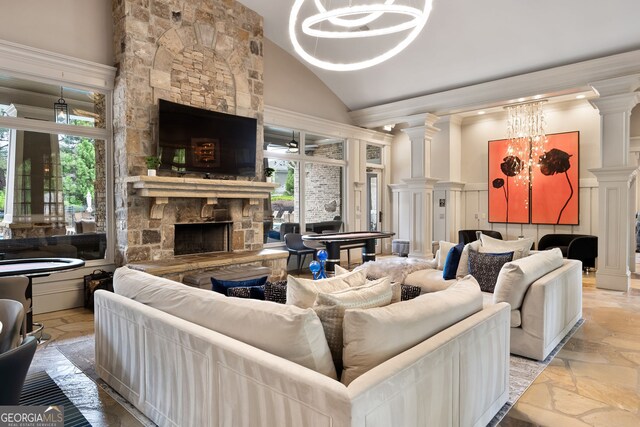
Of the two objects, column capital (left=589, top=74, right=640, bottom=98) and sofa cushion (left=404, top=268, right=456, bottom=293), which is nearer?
sofa cushion (left=404, top=268, right=456, bottom=293)

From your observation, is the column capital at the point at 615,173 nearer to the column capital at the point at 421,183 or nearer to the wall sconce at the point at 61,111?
the column capital at the point at 421,183

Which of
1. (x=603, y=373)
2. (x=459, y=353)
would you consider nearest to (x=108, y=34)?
(x=459, y=353)

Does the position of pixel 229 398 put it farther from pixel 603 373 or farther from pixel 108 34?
pixel 108 34

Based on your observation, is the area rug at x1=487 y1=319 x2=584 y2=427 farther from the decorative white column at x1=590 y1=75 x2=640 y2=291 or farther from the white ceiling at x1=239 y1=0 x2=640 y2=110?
the white ceiling at x1=239 y1=0 x2=640 y2=110

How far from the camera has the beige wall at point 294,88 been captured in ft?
23.7

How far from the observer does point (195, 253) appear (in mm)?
5980

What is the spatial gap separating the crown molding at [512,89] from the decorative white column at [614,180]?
0.19 m

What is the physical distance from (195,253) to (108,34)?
3180 millimetres

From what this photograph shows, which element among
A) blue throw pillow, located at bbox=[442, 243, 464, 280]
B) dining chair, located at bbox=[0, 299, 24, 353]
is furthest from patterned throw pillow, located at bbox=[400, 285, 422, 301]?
dining chair, located at bbox=[0, 299, 24, 353]

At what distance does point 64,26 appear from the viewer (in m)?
4.84

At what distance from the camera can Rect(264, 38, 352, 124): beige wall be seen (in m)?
7.24

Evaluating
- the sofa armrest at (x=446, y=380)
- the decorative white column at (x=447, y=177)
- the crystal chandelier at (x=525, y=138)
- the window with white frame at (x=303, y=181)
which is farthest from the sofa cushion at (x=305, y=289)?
the decorative white column at (x=447, y=177)

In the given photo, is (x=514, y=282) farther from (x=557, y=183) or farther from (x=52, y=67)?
(x=557, y=183)

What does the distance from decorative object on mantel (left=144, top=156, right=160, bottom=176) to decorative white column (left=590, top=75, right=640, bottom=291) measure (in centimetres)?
615
